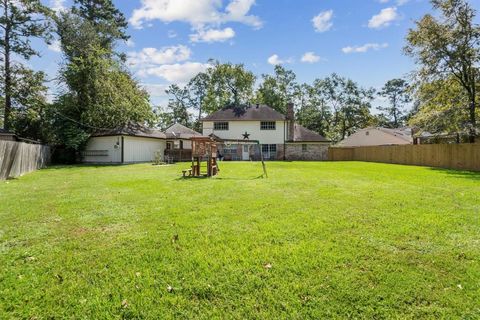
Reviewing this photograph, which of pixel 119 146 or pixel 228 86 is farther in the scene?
pixel 228 86

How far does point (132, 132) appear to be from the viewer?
25.5 metres

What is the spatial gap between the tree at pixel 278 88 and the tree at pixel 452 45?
25596 millimetres

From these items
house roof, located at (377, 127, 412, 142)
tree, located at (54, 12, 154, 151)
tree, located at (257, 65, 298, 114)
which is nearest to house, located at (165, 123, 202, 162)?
tree, located at (54, 12, 154, 151)

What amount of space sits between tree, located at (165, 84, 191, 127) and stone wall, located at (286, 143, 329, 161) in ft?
88.9

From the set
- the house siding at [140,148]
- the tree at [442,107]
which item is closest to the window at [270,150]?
the house siding at [140,148]

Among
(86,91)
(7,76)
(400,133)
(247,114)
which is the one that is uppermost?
(7,76)

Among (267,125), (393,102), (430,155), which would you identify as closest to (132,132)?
(267,125)

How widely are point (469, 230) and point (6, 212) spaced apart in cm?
836

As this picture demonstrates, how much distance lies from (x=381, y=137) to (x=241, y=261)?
36.7 metres

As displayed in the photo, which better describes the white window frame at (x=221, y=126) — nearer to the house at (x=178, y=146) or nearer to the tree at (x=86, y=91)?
the house at (x=178, y=146)

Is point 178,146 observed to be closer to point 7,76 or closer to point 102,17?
point 7,76

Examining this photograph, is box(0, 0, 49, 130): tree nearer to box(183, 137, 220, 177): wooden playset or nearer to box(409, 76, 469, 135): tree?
box(183, 137, 220, 177): wooden playset

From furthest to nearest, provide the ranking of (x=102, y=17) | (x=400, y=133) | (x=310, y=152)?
1. (x=400, y=133)
2. (x=310, y=152)
3. (x=102, y=17)

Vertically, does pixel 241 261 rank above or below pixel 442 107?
below
